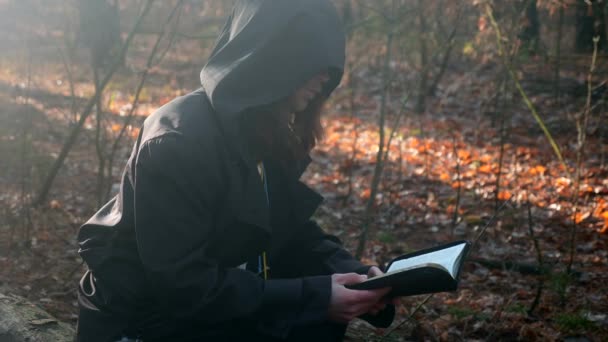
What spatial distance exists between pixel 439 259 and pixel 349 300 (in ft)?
1.17

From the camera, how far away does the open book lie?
2.35 meters

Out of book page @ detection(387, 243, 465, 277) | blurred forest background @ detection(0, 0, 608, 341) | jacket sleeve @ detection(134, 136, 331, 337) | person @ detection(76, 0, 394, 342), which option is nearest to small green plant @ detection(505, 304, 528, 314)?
blurred forest background @ detection(0, 0, 608, 341)

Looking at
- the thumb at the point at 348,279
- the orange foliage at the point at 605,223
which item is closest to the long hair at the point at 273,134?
the thumb at the point at 348,279

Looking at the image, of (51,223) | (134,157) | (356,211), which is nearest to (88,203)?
(51,223)

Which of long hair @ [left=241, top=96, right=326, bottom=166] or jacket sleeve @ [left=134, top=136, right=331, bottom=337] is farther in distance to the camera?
long hair @ [left=241, top=96, right=326, bottom=166]

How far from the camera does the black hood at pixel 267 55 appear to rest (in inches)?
99.3

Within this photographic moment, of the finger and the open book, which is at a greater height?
the open book

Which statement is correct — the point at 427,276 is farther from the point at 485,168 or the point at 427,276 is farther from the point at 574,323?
the point at 485,168

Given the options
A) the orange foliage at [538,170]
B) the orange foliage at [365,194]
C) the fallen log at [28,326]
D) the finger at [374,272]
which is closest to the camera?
the finger at [374,272]

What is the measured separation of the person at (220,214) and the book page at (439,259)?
183mm

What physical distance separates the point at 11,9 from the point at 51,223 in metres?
8.02

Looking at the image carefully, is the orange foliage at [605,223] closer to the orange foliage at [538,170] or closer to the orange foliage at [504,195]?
the orange foliage at [504,195]

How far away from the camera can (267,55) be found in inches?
100

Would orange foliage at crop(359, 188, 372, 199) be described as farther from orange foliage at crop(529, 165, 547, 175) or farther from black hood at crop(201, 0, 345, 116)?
black hood at crop(201, 0, 345, 116)
